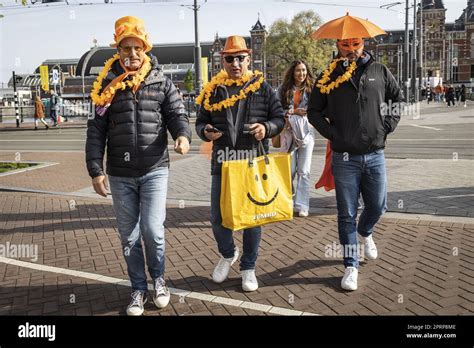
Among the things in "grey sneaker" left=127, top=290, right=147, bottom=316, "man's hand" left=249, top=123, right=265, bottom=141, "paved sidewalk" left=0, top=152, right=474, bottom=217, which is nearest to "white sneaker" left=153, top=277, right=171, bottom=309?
"grey sneaker" left=127, top=290, right=147, bottom=316

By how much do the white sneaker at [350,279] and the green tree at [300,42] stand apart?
64.9 meters

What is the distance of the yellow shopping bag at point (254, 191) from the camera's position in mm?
3562

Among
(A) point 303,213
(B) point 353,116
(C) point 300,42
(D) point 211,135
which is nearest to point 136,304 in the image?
(D) point 211,135

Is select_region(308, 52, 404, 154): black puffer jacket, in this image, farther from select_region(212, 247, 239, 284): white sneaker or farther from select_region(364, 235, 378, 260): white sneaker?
select_region(212, 247, 239, 284): white sneaker

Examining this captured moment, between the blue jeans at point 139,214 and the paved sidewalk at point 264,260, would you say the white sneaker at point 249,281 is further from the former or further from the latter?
the blue jeans at point 139,214

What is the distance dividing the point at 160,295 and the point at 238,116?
149 centimetres

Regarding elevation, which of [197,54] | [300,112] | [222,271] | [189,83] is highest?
[189,83]

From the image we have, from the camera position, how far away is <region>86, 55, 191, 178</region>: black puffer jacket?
3377 millimetres

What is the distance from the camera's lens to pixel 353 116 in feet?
12.4

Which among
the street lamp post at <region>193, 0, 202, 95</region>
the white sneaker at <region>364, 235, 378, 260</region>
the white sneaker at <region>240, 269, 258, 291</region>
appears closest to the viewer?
the white sneaker at <region>240, 269, 258, 291</region>

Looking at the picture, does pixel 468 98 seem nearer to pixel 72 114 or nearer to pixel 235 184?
pixel 72 114

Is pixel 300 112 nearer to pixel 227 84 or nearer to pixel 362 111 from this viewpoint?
pixel 362 111

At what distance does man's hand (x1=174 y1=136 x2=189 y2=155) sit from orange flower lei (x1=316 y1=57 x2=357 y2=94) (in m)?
1.26
